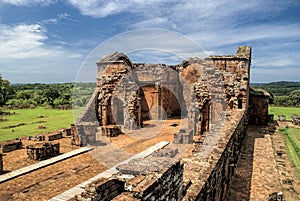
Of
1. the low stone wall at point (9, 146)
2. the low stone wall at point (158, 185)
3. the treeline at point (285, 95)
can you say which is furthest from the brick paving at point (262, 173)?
the treeline at point (285, 95)

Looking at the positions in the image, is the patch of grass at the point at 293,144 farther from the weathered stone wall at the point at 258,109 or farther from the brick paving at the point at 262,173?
the weathered stone wall at the point at 258,109

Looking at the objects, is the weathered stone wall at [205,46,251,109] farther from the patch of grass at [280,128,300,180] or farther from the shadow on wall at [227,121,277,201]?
the patch of grass at [280,128,300,180]

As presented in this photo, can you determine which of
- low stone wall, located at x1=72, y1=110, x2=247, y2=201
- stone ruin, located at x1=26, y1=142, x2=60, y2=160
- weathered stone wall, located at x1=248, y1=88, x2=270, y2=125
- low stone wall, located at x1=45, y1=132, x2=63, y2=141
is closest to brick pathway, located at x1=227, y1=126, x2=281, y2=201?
low stone wall, located at x1=72, y1=110, x2=247, y2=201

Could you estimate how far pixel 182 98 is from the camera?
2558 centimetres

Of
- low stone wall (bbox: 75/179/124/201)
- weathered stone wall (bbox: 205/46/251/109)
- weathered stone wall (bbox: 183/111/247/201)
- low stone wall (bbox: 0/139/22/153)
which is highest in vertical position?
weathered stone wall (bbox: 205/46/251/109)

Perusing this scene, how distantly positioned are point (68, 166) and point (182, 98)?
16355mm

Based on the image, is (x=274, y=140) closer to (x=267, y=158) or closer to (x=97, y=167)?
(x=267, y=158)

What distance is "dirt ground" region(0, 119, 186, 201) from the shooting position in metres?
8.50

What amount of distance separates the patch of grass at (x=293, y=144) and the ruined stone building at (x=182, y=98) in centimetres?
240

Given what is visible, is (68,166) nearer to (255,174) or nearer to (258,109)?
(255,174)

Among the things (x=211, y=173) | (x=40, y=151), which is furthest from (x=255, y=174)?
(x=40, y=151)

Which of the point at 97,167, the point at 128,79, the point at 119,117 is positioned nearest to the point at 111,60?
the point at 128,79

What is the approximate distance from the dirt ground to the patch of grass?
673 cm

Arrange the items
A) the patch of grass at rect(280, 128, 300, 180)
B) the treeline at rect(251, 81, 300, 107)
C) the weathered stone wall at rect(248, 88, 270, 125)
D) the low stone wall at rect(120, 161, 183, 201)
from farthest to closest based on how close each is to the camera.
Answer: the treeline at rect(251, 81, 300, 107), the weathered stone wall at rect(248, 88, 270, 125), the patch of grass at rect(280, 128, 300, 180), the low stone wall at rect(120, 161, 183, 201)
